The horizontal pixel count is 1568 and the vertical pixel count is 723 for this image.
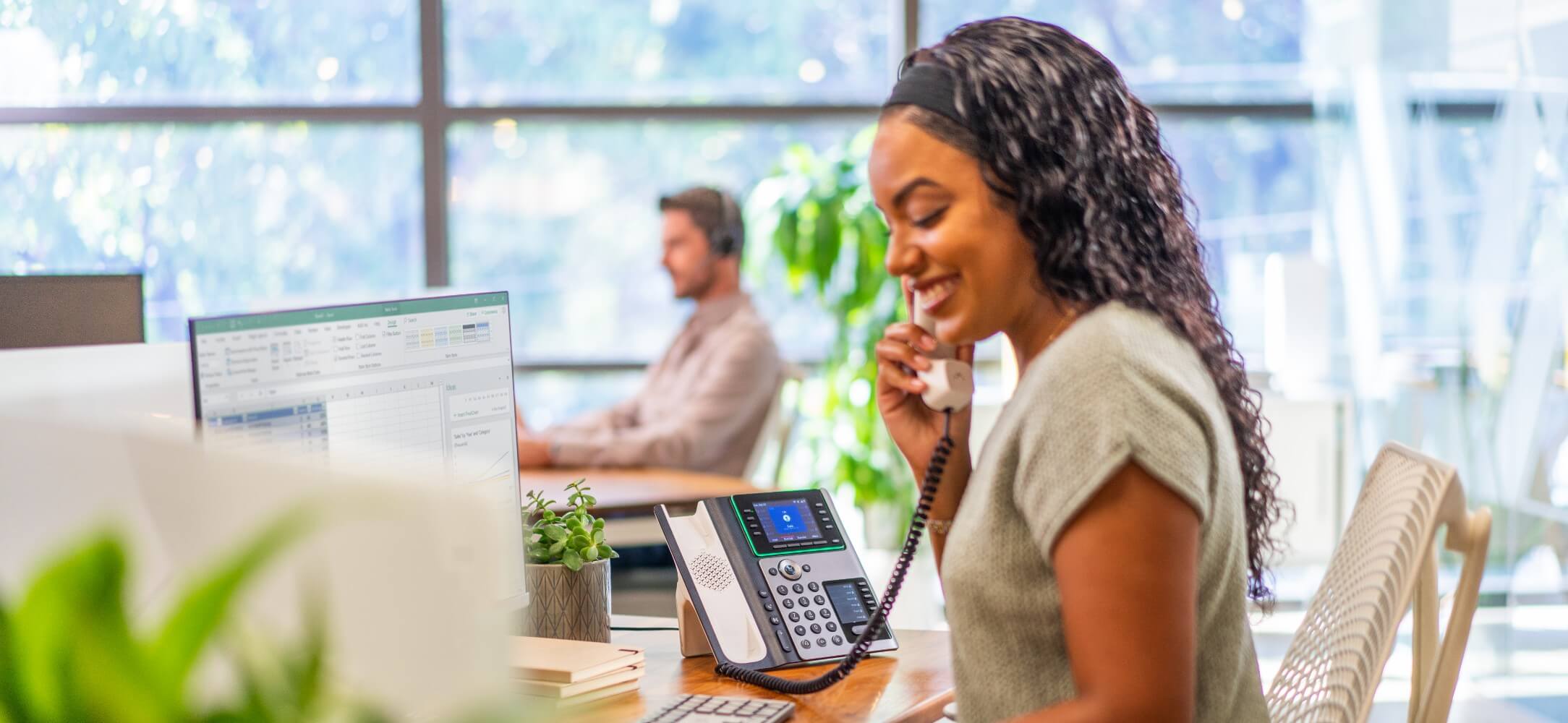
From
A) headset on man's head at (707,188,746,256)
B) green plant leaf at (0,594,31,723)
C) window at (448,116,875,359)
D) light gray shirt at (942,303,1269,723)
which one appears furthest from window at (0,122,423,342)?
green plant leaf at (0,594,31,723)

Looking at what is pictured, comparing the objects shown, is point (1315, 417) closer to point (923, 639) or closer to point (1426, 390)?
point (1426, 390)

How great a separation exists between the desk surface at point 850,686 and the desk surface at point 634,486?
96 centimetres

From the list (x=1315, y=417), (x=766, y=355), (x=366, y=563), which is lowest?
(x=1315, y=417)

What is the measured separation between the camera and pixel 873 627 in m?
1.52

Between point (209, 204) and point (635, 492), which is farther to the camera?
Answer: point (209, 204)

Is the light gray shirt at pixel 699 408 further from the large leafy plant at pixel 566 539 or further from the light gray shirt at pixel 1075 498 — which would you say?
the light gray shirt at pixel 1075 498

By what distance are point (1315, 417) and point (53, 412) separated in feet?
13.9

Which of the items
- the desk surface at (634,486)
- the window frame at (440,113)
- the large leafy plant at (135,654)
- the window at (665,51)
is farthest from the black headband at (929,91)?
the window at (665,51)

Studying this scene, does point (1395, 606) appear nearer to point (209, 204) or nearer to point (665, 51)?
point (665, 51)

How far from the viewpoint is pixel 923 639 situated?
1.74 meters

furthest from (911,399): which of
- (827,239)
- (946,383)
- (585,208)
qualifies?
(585,208)

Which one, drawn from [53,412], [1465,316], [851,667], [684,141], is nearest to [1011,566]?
[851,667]

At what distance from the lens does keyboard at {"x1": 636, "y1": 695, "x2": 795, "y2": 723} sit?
1350 mm

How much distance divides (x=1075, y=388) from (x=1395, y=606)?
0.35 m
